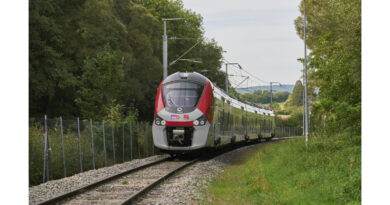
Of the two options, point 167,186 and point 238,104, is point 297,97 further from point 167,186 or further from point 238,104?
point 167,186

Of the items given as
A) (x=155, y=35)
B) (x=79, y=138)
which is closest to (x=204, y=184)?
(x=79, y=138)

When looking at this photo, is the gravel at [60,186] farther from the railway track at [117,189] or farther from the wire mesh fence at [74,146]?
the wire mesh fence at [74,146]

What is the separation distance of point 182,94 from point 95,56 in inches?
806

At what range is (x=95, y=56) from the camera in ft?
137

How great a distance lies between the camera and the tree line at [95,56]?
28.3 metres

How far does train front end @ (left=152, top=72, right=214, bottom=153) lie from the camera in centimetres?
2233

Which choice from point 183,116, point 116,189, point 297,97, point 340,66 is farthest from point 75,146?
point 297,97

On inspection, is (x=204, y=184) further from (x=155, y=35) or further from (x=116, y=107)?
(x=155, y=35)

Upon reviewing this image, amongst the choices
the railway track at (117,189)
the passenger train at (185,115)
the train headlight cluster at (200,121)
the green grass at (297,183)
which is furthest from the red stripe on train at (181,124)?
the railway track at (117,189)

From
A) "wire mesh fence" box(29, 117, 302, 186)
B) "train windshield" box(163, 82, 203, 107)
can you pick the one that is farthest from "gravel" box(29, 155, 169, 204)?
"train windshield" box(163, 82, 203, 107)

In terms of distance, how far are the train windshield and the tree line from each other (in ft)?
15.4

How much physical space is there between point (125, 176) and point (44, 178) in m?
2.33

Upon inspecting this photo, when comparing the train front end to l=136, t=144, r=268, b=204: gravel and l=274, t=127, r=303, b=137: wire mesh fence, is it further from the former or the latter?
l=274, t=127, r=303, b=137: wire mesh fence

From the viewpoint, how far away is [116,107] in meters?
26.8
